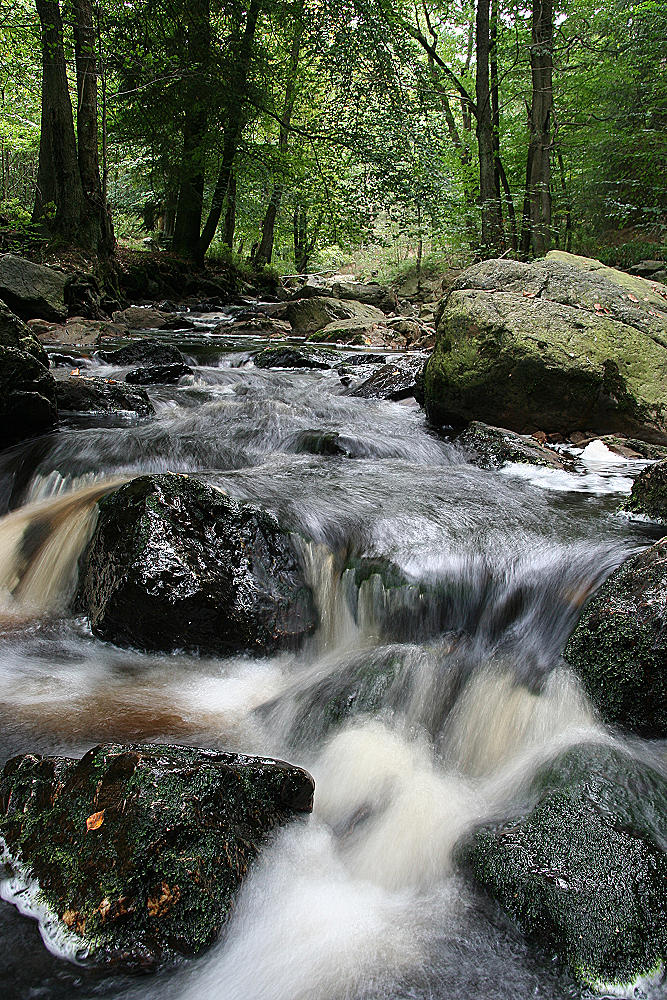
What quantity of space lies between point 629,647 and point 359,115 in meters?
15.4

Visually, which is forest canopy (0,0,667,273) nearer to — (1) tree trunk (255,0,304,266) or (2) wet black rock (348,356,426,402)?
(1) tree trunk (255,0,304,266)

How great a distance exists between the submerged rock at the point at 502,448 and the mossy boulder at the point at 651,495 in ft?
3.67

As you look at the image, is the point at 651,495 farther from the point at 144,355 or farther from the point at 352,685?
the point at 144,355

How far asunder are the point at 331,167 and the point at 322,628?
16146mm

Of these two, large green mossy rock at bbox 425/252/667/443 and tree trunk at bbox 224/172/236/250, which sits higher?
tree trunk at bbox 224/172/236/250

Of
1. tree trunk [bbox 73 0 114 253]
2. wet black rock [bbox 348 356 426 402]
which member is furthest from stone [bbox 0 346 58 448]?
tree trunk [bbox 73 0 114 253]

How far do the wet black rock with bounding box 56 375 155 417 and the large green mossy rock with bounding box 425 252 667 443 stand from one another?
3220 mm

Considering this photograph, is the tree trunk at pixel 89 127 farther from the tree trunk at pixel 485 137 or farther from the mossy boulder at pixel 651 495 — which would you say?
the mossy boulder at pixel 651 495

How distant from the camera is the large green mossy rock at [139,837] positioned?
178 centimetres

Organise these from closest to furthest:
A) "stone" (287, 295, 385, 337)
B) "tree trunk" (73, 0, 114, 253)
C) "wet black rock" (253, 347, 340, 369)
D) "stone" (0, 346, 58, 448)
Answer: "stone" (0, 346, 58, 448)
"wet black rock" (253, 347, 340, 369)
"tree trunk" (73, 0, 114, 253)
"stone" (287, 295, 385, 337)

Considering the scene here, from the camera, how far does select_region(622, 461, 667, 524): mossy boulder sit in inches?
169

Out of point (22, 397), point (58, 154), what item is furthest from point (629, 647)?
point (58, 154)

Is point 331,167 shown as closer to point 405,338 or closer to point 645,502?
point 405,338

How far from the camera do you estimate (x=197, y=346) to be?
12.0 metres
